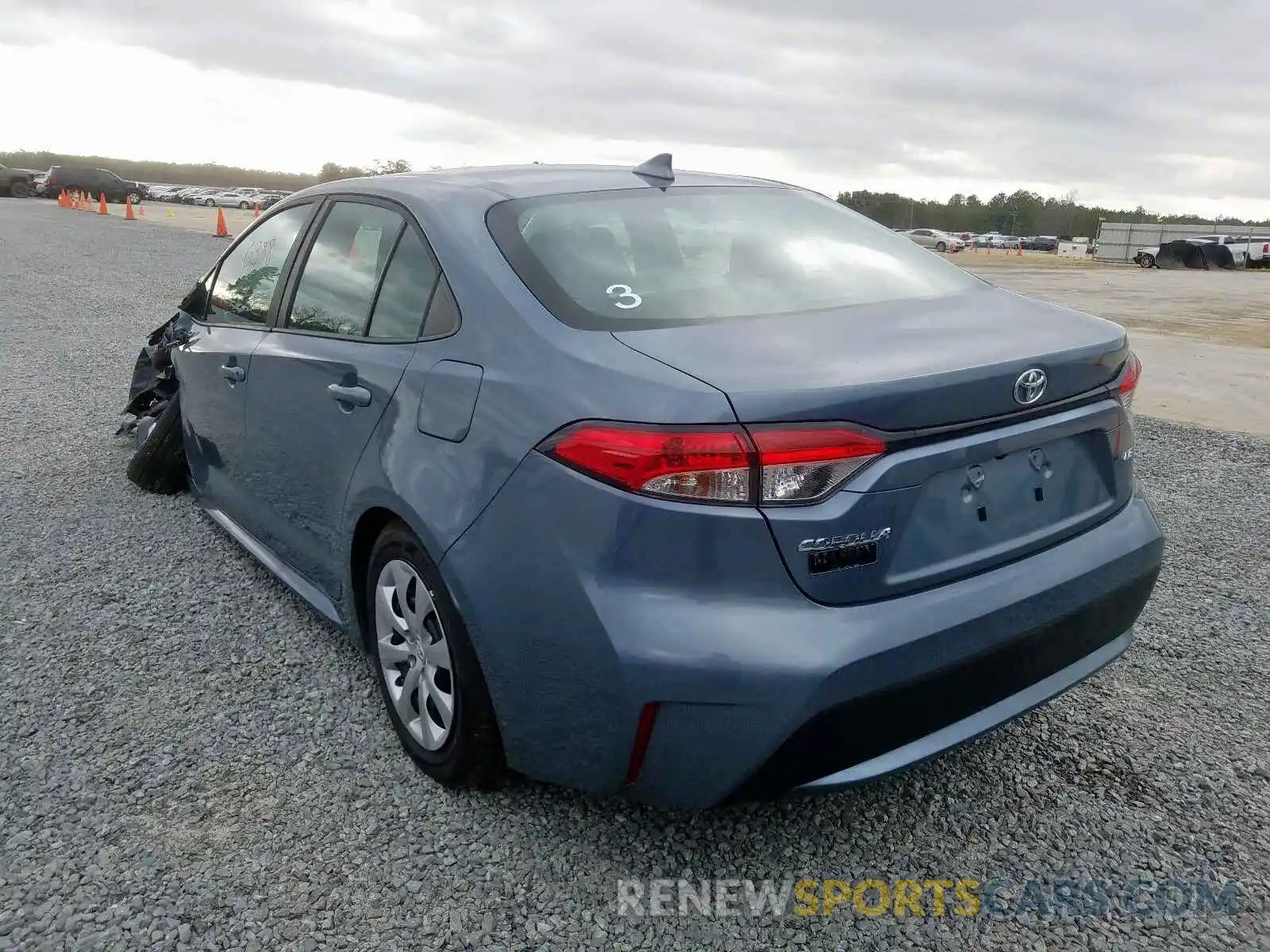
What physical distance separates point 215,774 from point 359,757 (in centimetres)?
38

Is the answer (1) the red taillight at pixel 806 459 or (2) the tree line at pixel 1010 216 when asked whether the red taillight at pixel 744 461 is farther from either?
(2) the tree line at pixel 1010 216

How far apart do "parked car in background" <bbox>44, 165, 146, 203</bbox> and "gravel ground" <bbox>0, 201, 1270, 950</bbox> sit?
4694 cm

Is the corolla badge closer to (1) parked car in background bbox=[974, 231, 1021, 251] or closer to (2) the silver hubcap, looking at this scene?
(2) the silver hubcap

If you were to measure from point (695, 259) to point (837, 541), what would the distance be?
3.43 ft

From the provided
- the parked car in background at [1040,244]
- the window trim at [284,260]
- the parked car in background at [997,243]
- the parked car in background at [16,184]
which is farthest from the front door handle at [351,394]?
the parked car in background at [1040,244]

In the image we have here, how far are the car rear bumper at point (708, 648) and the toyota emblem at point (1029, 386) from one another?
37 cm

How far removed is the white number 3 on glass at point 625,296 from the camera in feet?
7.68

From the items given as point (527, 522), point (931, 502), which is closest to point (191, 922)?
point (527, 522)

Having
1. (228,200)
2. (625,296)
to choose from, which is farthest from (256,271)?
(228,200)

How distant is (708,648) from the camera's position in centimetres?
192

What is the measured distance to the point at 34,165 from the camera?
358 ft

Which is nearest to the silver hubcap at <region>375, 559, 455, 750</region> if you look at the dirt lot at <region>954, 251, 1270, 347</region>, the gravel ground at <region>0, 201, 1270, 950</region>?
the gravel ground at <region>0, 201, 1270, 950</region>

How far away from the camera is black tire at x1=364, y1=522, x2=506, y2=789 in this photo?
7.72 ft

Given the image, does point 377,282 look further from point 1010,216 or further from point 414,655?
point 1010,216
